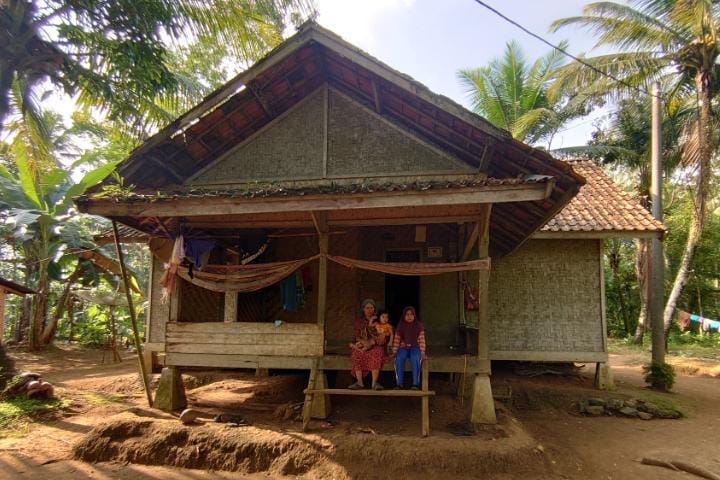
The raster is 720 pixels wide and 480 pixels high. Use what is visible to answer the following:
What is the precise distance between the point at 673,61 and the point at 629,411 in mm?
10589

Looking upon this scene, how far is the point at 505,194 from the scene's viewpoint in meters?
5.50

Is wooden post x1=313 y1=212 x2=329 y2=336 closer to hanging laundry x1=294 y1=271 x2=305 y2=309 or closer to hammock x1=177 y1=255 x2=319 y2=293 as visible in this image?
hammock x1=177 y1=255 x2=319 y2=293

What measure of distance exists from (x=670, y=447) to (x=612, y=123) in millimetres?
18466

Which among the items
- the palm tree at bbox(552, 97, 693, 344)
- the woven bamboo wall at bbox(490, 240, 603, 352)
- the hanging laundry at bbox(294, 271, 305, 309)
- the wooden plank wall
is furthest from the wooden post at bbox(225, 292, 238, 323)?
the palm tree at bbox(552, 97, 693, 344)

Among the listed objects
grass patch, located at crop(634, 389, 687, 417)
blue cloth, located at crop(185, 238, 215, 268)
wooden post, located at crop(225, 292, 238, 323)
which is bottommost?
grass patch, located at crop(634, 389, 687, 417)

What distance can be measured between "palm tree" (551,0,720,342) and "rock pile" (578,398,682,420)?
20.7 feet

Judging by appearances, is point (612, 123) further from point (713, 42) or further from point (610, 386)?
point (610, 386)

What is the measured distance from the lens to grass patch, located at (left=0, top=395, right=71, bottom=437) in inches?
255

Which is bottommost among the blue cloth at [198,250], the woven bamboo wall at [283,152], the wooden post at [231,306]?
the wooden post at [231,306]

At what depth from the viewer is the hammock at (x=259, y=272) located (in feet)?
21.1

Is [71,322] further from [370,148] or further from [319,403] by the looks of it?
[370,148]

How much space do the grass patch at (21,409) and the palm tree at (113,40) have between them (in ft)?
15.1

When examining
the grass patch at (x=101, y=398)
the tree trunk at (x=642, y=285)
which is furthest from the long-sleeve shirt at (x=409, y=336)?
the tree trunk at (x=642, y=285)

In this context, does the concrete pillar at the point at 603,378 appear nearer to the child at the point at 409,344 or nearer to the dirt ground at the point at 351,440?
the dirt ground at the point at 351,440
